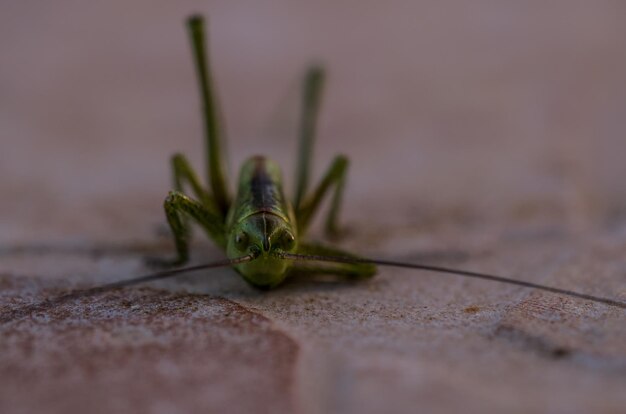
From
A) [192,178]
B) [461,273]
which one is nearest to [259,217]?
[192,178]

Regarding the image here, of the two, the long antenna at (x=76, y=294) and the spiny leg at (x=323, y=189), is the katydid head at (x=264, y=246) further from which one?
the spiny leg at (x=323, y=189)

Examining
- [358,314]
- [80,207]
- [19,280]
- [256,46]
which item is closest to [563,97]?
[256,46]

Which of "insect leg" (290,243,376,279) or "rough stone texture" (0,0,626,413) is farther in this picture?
"insect leg" (290,243,376,279)

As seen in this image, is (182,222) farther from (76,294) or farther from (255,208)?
(76,294)

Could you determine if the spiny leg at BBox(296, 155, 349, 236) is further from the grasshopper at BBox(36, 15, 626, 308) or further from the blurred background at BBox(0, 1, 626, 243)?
the blurred background at BBox(0, 1, 626, 243)

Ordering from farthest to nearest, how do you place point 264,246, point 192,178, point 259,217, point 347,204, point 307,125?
point 347,204, point 307,125, point 192,178, point 259,217, point 264,246

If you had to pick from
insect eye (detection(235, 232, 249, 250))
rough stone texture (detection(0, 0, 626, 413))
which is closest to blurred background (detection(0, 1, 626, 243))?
rough stone texture (detection(0, 0, 626, 413))

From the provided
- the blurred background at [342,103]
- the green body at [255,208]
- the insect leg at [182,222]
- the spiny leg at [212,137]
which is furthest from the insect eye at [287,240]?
the blurred background at [342,103]

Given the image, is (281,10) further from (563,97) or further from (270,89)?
(563,97)
